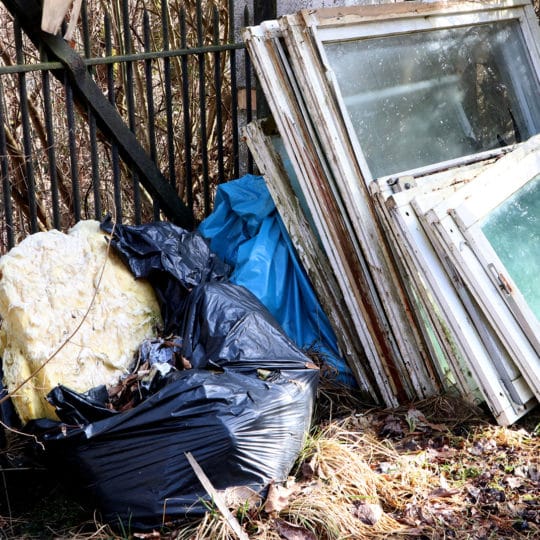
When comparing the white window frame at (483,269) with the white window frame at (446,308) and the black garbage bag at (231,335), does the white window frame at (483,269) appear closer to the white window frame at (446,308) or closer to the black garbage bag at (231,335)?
the white window frame at (446,308)

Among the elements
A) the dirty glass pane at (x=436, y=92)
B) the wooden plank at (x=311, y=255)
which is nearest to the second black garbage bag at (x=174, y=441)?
the wooden plank at (x=311, y=255)

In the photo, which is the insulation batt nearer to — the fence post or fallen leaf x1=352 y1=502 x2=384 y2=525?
fallen leaf x1=352 y1=502 x2=384 y2=525

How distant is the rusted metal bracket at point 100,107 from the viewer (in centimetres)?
361

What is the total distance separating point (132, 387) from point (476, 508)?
1.40 meters

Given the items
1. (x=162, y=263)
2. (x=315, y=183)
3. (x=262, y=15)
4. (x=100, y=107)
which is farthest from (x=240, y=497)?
(x=262, y=15)

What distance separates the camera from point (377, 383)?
148 inches

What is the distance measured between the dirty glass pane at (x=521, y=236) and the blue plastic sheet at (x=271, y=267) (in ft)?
3.05

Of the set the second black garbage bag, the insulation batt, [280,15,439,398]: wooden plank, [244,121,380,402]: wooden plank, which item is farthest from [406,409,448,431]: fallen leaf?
the insulation batt

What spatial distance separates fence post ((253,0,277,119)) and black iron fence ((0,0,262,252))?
0.07 m

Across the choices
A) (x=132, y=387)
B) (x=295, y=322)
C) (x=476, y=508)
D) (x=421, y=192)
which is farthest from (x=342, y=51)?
(x=476, y=508)

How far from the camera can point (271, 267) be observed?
3971 millimetres

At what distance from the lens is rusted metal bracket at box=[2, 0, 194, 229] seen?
3607 mm

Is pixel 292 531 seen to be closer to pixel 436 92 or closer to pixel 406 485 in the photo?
pixel 406 485

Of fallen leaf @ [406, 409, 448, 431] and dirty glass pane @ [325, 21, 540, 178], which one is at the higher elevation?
dirty glass pane @ [325, 21, 540, 178]
